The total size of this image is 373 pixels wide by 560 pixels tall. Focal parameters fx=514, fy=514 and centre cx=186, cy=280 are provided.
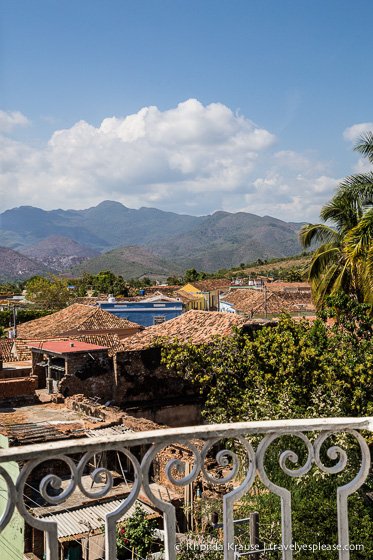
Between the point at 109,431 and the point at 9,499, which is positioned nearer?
the point at 9,499

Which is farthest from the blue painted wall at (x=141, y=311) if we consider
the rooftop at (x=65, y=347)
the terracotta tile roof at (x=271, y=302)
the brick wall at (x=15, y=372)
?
the rooftop at (x=65, y=347)

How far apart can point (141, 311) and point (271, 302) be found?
914 centimetres

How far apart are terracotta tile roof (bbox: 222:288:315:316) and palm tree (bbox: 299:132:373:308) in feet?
57.4

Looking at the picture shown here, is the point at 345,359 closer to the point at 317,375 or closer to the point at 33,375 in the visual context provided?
the point at 317,375

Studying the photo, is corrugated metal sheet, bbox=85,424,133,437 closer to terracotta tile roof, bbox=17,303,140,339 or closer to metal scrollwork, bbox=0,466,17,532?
metal scrollwork, bbox=0,466,17,532

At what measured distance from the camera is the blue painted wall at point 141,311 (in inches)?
1399

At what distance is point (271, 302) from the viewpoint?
36156 mm

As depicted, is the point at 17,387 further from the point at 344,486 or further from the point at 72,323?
the point at 72,323

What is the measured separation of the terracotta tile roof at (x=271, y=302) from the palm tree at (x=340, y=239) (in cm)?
1750

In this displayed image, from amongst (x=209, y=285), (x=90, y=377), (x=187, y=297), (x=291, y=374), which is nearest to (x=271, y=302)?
(x=187, y=297)

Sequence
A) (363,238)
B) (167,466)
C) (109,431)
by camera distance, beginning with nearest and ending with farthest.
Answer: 1. (167,466)
2. (109,431)
3. (363,238)

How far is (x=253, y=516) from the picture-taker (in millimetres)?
4414

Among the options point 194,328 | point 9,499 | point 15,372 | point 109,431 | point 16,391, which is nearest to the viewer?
point 9,499

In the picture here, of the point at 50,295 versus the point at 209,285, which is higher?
the point at 209,285
